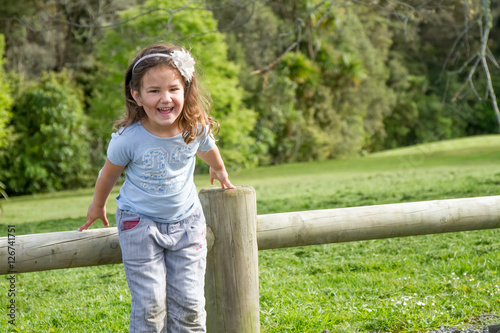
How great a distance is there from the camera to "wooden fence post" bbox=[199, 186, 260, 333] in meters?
2.57

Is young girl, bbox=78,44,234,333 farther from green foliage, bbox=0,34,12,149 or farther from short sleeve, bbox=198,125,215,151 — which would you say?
green foliage, bbox=0,34,12,149

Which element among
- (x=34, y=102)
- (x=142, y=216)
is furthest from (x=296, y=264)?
(x=34, y=102)

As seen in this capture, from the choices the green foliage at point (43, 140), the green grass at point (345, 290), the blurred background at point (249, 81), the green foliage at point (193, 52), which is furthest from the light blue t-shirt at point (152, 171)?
the green foliage at point (43, 140)

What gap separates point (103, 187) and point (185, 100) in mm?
544

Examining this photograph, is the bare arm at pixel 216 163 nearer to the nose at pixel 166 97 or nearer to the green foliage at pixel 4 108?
the nose at pixel 166 97

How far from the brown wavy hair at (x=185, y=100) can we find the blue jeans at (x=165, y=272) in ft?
1.30

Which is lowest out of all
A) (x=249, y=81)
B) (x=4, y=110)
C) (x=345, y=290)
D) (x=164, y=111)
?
(x=345, y=290)

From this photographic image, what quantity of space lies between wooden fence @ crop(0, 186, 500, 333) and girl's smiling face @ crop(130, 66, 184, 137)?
0.40 meters

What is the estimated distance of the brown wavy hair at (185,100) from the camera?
2404 mm

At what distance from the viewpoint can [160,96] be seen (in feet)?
7.88

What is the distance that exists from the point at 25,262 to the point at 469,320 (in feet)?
8.28

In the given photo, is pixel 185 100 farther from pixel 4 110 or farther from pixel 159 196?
pixel 4 110

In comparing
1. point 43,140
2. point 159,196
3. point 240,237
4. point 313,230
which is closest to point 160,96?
point 159,196

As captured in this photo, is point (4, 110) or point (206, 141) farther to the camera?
point (4, 110)
